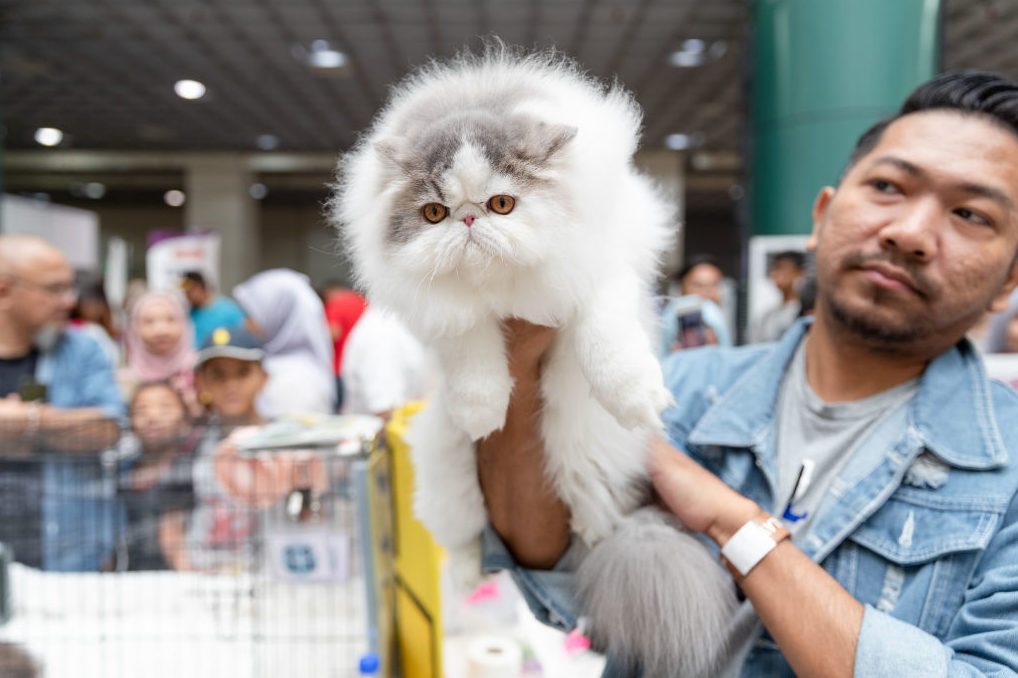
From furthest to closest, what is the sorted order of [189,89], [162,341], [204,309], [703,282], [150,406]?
[189,89] → [204,309] → [703,282] → [162,341] → [150,406]

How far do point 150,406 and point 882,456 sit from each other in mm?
2325

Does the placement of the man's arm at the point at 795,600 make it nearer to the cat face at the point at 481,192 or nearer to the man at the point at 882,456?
the man at the point at 882,456

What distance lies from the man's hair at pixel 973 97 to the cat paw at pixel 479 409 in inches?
30.6

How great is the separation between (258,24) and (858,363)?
6.62 m

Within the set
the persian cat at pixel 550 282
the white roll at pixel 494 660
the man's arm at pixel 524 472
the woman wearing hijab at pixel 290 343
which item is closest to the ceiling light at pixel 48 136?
the woman wearing hijab at pixel 290 343

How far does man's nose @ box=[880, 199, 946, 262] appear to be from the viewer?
105cm

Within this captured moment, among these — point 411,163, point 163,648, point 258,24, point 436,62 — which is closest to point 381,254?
point 411,163

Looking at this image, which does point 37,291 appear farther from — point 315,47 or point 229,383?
point 315,47

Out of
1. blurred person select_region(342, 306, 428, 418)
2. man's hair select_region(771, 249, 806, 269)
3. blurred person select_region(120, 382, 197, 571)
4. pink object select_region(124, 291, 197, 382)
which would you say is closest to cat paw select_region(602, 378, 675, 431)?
blurred person select_region(120, 382, 197, 571)

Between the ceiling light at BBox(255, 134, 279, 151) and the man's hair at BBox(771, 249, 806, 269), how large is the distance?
9.05 metres

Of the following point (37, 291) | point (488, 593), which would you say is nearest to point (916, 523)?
point (488, 593)

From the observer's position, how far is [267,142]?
11.5m

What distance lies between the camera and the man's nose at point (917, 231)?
1049mm

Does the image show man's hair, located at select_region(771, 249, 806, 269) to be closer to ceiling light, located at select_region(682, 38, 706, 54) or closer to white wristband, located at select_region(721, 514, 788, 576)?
white wristband, located at select_region(721, 514, 788, 576)
